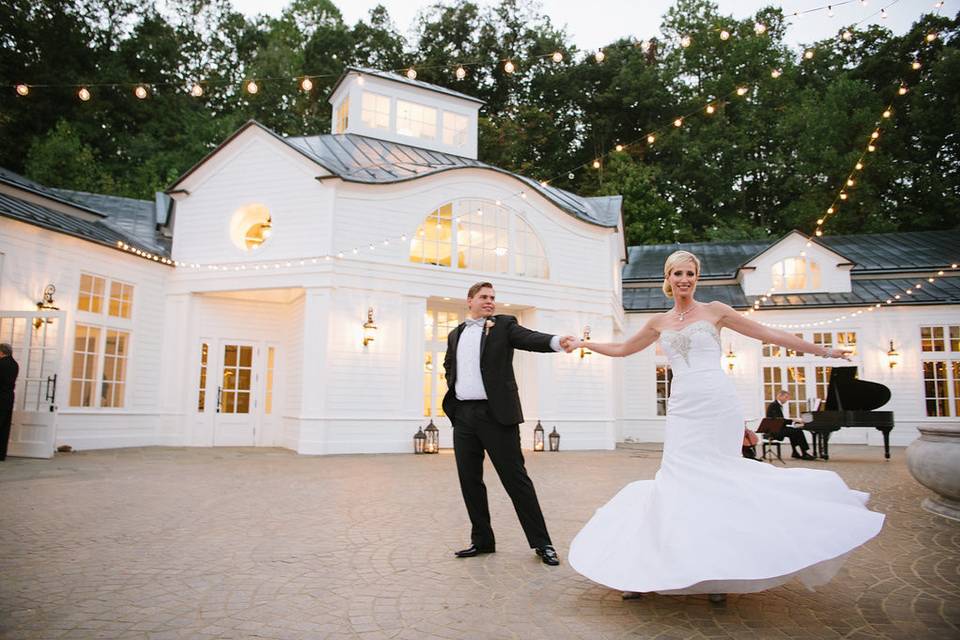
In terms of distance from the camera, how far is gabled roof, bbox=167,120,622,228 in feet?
45.3

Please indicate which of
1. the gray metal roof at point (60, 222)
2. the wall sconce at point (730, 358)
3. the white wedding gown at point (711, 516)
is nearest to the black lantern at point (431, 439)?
the gray metal roof at point (60, 222)

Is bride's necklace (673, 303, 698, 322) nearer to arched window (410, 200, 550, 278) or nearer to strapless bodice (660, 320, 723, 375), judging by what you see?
strapless bodice (660, 320, 723, 375)

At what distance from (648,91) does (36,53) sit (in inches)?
1078

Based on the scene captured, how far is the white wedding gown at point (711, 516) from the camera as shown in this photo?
2.91m

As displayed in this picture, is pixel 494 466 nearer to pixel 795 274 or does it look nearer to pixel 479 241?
pixel 479 241

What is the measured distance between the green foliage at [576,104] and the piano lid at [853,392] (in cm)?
1450

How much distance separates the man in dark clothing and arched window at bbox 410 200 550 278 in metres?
7.46

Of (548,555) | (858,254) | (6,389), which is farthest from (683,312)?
(858,254)

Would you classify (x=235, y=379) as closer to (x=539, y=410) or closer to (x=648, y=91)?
(x=539, y=410)

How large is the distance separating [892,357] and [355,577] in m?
18.6

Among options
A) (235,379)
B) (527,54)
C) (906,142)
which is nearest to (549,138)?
(527,54)

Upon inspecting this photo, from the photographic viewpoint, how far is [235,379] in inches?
566

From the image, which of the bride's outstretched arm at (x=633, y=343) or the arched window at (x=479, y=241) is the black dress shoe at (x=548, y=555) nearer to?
the bride's outstretched arm at (x=633, y=343)

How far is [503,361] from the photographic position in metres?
4.27
